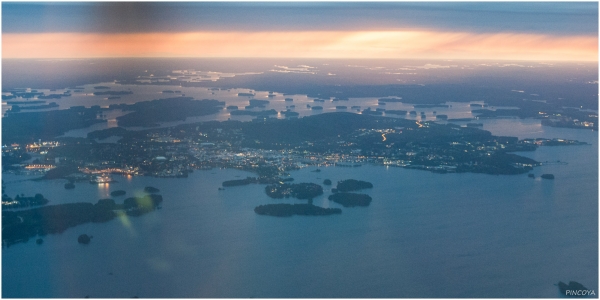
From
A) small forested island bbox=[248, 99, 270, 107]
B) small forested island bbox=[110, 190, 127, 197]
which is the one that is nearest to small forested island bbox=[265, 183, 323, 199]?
small forested island bbox=[110, 190, 127, 197]

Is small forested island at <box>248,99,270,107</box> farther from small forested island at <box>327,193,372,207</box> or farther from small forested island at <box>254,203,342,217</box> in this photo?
small forested island at <box>254,203,342,217</box>

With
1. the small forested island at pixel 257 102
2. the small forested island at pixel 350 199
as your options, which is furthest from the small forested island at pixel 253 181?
the small forested island at pixel 257 102

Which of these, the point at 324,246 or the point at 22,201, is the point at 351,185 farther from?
the point at 22,201

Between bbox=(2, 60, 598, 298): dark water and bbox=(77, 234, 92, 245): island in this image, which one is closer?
bbox=(2, 60, 598, 298): dark water

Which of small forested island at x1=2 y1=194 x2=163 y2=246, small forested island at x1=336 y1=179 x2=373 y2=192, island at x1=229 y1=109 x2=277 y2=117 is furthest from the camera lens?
island at x1=229 y1=109 x2=277 y2=117

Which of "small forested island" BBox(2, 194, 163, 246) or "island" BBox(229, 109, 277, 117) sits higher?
"island" BBox(229, 109, 277, 117)

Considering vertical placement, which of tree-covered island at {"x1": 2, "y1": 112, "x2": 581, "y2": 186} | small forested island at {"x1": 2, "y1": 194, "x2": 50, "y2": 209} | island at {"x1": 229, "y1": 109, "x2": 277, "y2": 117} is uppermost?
island at {"x1": 229, "y1": 109, "x2": 277, "y2": 117}
